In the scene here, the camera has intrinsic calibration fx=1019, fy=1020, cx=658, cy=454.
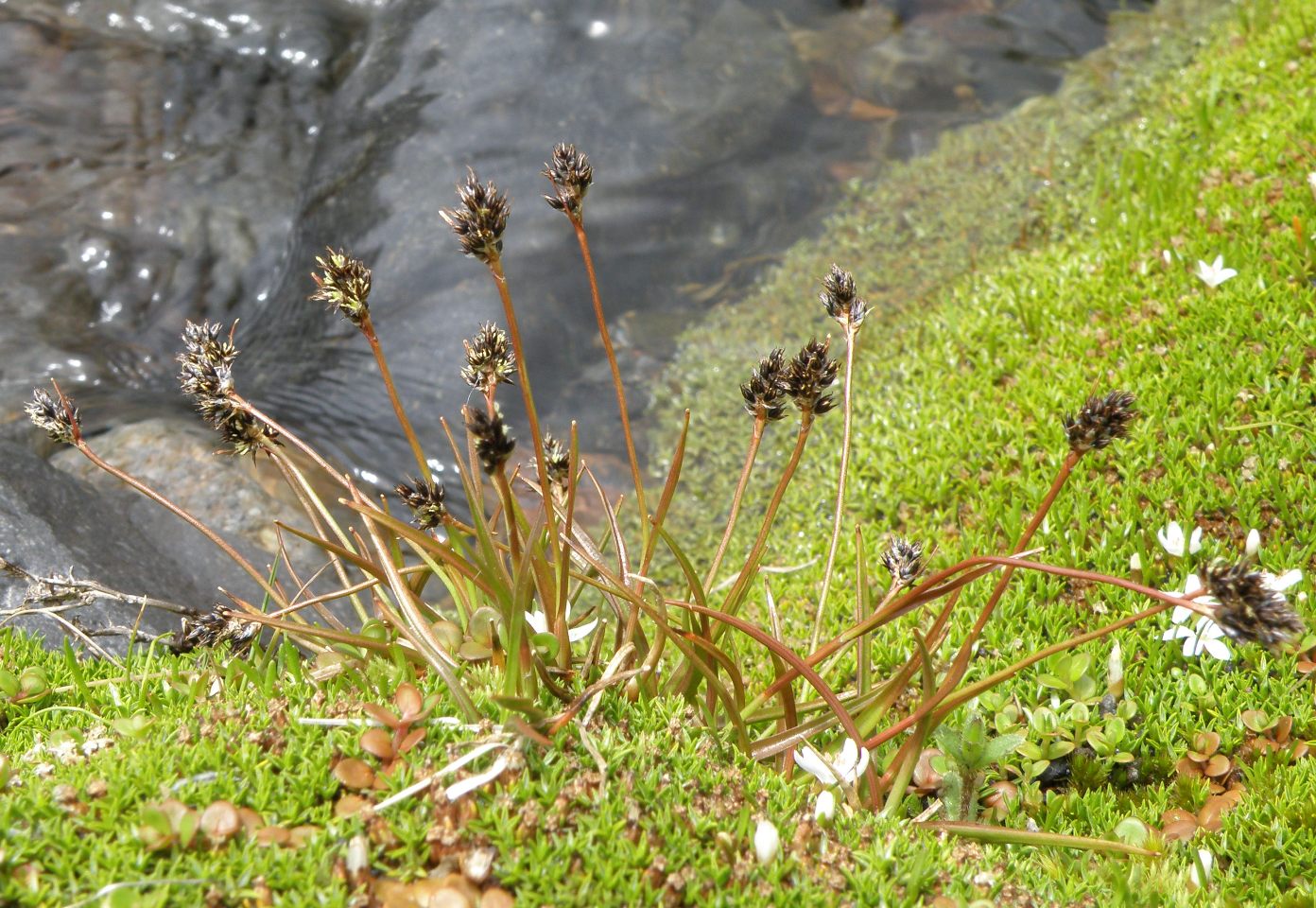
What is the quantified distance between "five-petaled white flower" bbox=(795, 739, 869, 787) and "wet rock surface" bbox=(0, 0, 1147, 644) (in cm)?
357

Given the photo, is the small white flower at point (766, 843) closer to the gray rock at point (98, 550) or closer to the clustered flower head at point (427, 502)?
the clustered flower head at point (427, 502)

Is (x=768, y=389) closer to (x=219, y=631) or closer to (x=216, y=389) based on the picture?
(x=216, y=389)

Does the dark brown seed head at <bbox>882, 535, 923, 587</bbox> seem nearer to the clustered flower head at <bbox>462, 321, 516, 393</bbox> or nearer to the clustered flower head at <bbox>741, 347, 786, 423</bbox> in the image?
the clustered flower head at <bbox>741, 347, 786, 423</bbox>

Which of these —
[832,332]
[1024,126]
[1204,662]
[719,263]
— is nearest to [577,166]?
[1204,662]

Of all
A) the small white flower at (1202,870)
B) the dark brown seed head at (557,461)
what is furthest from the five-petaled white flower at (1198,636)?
the dark brown seed head at (557,461)

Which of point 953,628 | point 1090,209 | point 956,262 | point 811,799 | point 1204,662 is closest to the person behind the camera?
point 811,799

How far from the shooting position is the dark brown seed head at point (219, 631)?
276 cm

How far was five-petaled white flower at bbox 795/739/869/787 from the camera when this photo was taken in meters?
2.62

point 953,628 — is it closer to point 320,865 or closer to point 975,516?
point 975,516

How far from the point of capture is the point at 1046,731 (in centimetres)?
318

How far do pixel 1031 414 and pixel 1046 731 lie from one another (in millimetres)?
1749

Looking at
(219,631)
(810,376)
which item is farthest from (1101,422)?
(219,631)

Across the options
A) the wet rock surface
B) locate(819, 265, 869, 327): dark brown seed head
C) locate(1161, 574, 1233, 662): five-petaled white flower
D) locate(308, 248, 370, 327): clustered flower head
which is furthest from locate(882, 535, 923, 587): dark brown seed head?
the wet rock surface

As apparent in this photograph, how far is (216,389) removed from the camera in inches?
105
